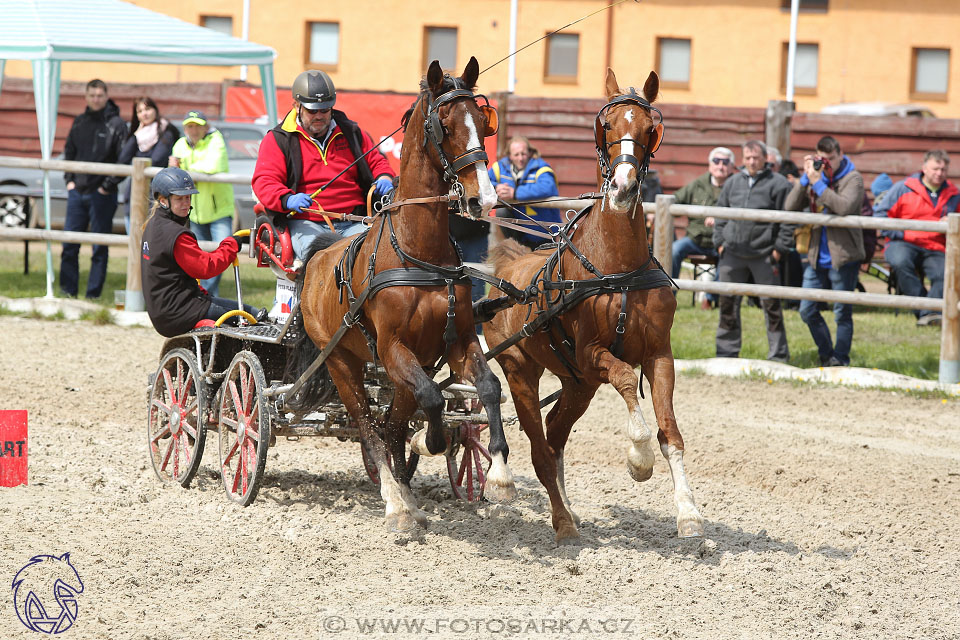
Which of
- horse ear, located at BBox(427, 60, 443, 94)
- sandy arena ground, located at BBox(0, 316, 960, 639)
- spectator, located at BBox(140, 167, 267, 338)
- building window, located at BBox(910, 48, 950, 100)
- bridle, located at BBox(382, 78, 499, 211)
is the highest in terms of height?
building window, located at BBox(910, 48, 950, 100)

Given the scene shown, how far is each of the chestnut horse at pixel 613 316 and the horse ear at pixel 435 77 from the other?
0.79m

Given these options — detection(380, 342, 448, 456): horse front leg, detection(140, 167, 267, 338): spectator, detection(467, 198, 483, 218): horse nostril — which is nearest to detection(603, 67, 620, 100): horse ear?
detection(467, 198, 483, 218): horse nostril

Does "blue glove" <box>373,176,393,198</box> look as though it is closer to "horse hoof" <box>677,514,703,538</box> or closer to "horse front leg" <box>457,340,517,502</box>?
"horse front leg" <box>457,340,517,502</box>

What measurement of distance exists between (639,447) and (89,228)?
9766 mm

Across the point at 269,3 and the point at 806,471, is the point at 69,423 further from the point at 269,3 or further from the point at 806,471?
the point at 269,3

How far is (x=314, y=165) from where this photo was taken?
7141 millimetres

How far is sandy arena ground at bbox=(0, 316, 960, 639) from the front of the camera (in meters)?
4.97

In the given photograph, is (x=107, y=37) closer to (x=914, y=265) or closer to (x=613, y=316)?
(x=914, y=265)

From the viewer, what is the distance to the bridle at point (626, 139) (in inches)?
220

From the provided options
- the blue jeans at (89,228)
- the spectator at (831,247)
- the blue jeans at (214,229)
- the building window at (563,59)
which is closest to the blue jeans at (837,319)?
the spectator at (831,247)

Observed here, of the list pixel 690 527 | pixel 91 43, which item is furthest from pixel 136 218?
pixel 690 527

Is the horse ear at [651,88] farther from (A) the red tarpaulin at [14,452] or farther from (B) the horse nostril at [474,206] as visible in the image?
(A) the red tarpaulin at [14,452]

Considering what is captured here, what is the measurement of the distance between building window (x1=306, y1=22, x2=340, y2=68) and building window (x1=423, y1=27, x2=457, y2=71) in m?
1.99

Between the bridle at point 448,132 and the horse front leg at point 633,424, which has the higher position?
the bridle at point 448,132
